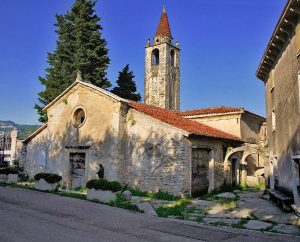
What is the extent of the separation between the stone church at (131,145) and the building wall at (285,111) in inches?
149

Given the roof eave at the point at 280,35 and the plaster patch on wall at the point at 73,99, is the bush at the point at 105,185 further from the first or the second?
the roof eave at the point at 280,35

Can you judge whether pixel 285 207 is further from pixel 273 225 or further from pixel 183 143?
pixel 183 143

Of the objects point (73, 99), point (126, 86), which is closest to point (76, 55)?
point (126, 86)

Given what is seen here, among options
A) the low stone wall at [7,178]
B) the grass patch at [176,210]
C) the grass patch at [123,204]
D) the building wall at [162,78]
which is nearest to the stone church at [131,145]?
the grass patch at [176,210]

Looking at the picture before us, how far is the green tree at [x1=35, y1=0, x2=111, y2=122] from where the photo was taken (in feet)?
98.9

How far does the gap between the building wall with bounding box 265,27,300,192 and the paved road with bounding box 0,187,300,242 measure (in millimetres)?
4454

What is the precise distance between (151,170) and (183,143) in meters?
2.28

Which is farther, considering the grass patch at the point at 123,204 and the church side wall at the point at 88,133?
the church side wall at the point at 88,133

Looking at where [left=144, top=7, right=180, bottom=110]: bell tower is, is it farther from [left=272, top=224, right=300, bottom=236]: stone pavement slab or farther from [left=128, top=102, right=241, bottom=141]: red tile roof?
[left=272, top=224, right=300, bottom=236]: stone pavement slab

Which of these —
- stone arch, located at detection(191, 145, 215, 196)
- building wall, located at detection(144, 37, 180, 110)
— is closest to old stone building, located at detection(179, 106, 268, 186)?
stone arch, located at detection(191, 145, 215, 196)

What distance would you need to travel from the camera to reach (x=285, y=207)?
1150 centimetres

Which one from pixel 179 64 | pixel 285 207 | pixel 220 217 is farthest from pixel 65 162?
pixel 179 64

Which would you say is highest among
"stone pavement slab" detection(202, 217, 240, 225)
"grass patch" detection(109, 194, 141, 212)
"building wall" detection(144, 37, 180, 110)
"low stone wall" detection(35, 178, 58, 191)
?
"building wall" detection(144, 37, 180, 110)

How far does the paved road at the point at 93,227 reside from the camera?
296 inches
